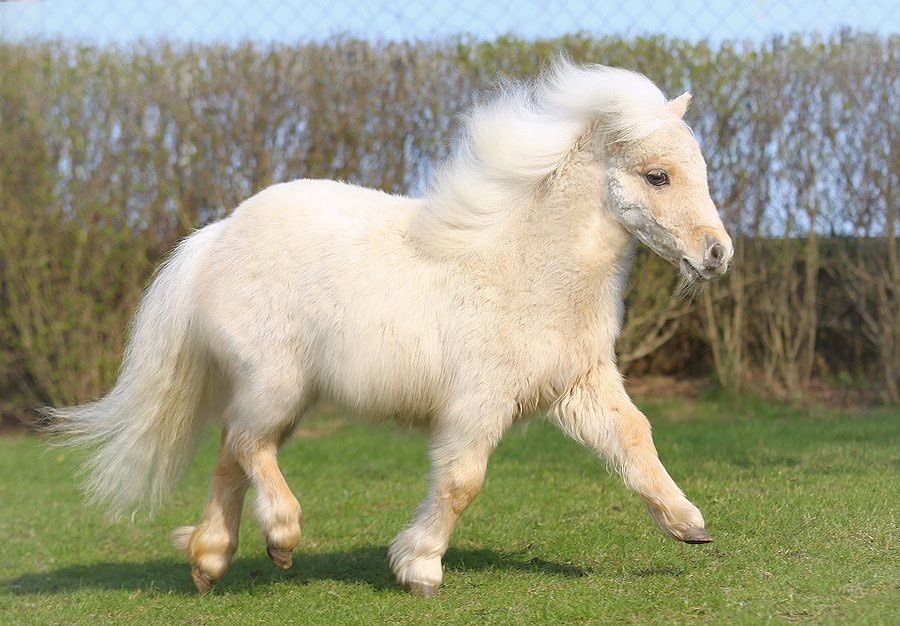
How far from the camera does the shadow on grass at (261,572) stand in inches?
214

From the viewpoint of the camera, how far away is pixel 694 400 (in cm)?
1110

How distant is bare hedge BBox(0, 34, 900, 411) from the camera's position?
10.3 metres

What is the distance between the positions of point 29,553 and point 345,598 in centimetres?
247

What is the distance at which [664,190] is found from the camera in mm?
4711

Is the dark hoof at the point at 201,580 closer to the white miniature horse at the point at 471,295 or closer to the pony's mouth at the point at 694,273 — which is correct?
the white miniature horse at the point at 471,295

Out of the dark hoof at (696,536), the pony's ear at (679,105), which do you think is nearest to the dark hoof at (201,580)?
the dark hoof at (696,536)

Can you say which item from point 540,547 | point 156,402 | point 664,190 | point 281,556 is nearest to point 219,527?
point 281,556

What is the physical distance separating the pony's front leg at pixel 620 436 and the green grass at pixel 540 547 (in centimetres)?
32

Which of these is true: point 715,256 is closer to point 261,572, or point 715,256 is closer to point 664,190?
point 664,190

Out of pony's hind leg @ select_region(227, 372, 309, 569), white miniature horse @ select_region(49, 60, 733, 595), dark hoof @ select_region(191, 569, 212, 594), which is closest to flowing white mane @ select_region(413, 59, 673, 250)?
white miniature horse @ select_region(49, 60, 733, 595)

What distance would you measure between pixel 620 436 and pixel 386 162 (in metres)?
6.24

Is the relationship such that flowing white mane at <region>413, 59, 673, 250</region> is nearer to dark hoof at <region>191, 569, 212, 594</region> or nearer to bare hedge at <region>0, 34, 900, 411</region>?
dark hoof at <region>191, 569, 212, 594</region>

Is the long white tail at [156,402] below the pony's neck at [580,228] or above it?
below

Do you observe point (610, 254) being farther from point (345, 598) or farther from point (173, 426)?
point (173, 426)
